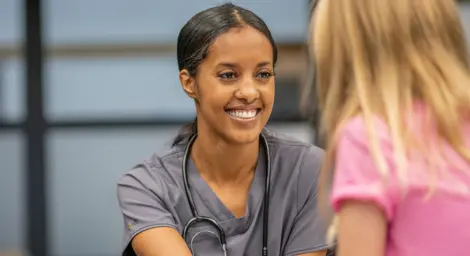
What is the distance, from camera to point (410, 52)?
1.07 m

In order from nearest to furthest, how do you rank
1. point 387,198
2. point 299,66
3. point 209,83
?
point 387,198 < point 209,83 < point 299,66

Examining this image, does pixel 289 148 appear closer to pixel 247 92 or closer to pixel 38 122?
pixel 247 92

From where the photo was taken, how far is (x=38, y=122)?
384 centimetres

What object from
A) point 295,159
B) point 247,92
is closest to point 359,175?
point 247,92

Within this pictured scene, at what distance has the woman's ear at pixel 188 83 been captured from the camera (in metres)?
1.62

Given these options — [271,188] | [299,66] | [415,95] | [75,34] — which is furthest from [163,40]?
[415,95]

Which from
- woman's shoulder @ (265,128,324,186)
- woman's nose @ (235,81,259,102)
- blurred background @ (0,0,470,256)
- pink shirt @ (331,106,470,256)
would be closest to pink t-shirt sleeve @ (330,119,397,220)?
pink shirt @ (331,106,470,256)

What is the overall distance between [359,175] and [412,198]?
74mm

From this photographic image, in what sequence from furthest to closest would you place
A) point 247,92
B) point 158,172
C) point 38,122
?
point 38,122
point 158,172
point 247,92

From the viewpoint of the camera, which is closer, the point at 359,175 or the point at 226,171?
the point at 359,175

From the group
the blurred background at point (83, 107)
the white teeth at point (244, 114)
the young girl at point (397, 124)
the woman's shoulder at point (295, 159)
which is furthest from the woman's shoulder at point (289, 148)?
the blurred background at point (83, 107)

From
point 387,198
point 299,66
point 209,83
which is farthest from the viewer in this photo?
point 299,66

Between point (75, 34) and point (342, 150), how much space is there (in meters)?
2.98

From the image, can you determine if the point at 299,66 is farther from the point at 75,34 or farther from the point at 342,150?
the point at 342,150
